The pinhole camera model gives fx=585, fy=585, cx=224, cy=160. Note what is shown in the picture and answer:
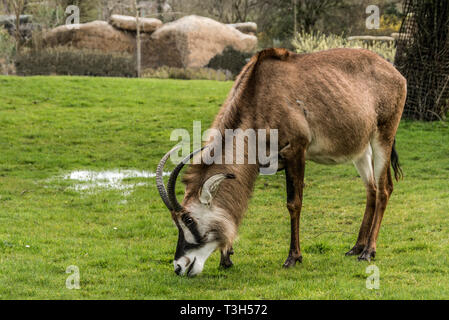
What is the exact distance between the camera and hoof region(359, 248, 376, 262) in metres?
6.34

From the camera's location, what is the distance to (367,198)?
6832 millimetres

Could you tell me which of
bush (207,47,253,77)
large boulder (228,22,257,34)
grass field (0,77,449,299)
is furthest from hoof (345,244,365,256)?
large boulder (228,22,257,34)

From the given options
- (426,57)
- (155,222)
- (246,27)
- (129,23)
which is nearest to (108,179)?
(155,222)

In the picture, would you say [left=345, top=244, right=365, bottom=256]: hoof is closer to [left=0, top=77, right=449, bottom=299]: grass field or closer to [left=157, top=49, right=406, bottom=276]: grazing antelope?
[left=157, top=49, right=406, bottom=276]: grazing antelope

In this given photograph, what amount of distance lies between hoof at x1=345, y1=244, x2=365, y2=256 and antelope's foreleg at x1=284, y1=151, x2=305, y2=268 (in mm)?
805

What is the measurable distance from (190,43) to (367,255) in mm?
23397

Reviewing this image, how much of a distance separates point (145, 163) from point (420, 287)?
8.51 m

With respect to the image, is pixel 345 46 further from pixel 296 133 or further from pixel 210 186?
pixel 210 186

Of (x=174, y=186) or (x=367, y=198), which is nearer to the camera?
(x=174, y=186)

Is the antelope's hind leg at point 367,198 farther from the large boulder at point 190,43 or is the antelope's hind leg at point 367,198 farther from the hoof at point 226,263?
the large boulder at point 190,43

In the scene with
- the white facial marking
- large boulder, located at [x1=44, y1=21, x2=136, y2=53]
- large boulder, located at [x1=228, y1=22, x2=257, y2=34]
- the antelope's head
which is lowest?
the white facial marking

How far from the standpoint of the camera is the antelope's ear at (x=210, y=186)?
18.0 feet
